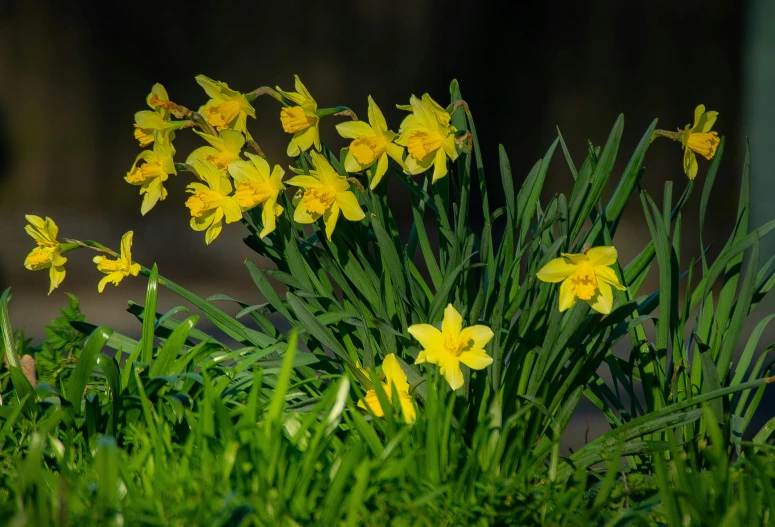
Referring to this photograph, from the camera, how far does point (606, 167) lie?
5.35 ft

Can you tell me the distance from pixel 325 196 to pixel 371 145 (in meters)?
0.13

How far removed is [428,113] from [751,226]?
7.28ft

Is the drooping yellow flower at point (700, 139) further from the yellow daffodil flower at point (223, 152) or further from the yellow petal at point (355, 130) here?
the yellow daffodil flower at point (223, 152)

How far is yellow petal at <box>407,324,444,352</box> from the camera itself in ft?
4.85

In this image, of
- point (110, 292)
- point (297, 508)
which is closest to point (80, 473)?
point (297, 508)

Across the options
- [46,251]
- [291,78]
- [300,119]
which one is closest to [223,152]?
[300,119]

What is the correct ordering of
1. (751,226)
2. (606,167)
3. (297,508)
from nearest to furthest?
1. (297,508)
2. (606,167)
3. (751,226)

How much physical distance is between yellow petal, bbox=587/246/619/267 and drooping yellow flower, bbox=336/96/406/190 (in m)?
0.41

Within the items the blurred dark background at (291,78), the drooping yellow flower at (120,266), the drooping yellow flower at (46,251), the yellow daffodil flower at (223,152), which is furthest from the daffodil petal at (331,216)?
the blurred dark background at (291,78)

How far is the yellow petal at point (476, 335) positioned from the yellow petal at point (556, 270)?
0.49 feet

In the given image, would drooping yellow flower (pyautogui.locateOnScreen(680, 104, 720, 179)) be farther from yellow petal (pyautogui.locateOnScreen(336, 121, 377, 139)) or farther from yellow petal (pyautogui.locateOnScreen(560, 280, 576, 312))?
yellow petal (pyautogui.locateOnScreen(336, 121, 377, 139))

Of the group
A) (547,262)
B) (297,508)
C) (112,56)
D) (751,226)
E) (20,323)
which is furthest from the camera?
(112,56)

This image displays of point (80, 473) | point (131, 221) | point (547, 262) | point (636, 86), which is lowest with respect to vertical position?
point (80, 473)

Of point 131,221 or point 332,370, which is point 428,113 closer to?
point 332,370
